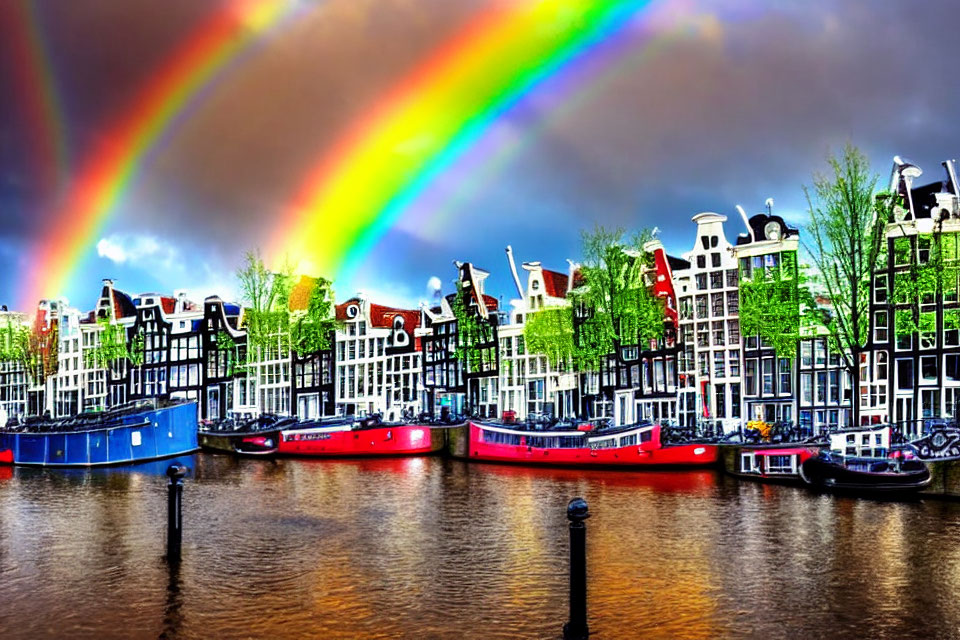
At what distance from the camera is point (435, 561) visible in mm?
22391

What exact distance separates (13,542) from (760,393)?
137 feet

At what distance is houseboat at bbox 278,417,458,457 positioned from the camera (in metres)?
58.1

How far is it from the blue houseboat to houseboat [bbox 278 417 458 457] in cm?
A: 656

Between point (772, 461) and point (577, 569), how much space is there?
93.9 feet

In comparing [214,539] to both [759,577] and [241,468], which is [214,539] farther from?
[241,468]

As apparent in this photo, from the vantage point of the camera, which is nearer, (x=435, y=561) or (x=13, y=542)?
(x=435, y=561)

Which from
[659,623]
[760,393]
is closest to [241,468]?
[760,393]

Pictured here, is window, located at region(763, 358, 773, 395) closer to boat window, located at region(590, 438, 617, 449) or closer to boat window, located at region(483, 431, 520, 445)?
boat window, located at region(590, 438, 617, 449)

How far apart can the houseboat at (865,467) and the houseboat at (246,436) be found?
114ft

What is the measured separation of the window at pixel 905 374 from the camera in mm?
50812

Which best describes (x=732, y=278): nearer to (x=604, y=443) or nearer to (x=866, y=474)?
(x=604, y=443)

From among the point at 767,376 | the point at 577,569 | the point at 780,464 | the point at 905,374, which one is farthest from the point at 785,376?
the point at 577,569

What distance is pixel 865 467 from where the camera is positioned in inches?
1380

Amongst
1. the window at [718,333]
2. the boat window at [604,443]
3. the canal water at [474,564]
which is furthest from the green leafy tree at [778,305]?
the canal water at [474,564]
